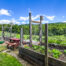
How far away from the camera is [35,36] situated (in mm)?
8414

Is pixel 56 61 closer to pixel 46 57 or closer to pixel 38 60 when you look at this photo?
pixel 46 57

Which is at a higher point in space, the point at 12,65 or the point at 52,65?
the point at 52,65

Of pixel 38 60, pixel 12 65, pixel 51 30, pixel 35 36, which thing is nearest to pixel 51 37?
pixel 51 30

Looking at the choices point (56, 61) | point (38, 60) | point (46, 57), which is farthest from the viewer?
point (38, 60)

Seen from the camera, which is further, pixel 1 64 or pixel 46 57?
pixel 1 64

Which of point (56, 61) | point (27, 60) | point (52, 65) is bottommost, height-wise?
point (27, 60)

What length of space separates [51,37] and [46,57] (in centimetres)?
400

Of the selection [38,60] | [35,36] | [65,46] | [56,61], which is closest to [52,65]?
[56,61]

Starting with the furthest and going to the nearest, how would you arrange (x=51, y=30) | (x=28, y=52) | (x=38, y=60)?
(x=51, y=30), (x=28, y=52), (x=38, y=60)

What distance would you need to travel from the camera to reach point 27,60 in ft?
13.9

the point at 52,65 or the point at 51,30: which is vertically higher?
the point at 51,30

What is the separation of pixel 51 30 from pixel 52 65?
408 cm

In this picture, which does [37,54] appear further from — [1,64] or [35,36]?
[35,36]

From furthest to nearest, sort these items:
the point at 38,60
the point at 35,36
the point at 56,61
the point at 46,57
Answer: the point at 35,36 < the point at 38,60 < the point at 46,57 < the point at 56,61
